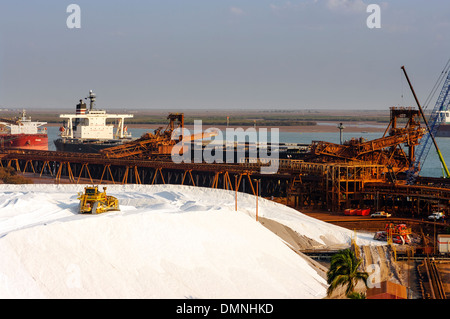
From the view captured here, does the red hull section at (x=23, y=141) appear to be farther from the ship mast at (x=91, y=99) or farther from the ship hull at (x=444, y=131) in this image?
the ship hull at (x=444, y=131)

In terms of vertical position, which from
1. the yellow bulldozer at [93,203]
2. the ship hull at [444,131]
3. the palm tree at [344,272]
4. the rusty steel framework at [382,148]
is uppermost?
the ship hull at [444,131]

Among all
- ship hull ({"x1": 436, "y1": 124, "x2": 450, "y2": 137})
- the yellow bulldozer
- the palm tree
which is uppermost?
ship hull ({"x1": 436, "y1": 124, "x2": 450, "y2": 137})

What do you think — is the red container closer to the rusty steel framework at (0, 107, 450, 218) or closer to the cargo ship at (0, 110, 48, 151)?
the rusty steel framework at (0, 107, 450, 218)

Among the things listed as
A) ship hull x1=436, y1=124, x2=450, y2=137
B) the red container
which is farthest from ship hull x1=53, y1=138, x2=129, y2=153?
ship hull x1=436, y1=124, x2=450, y2=137

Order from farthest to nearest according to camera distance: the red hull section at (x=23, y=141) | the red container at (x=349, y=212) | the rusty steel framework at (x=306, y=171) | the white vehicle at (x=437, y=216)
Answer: the red hull section at (x=23, y=141) → the rusty steel framework at (x=306, y=171) → the red container at (x=349, y=212) → the white vehicle at (x=437, y=216)

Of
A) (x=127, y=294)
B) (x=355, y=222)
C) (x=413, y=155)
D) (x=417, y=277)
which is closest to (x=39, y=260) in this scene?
(x=127, y=294)

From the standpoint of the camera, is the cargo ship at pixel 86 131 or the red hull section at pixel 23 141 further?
the red hull section at pixel 23 141

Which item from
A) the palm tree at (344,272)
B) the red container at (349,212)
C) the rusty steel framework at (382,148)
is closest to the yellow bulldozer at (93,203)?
the palm tree at (344,272)

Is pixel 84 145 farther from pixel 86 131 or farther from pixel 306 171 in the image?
pixel 306 171

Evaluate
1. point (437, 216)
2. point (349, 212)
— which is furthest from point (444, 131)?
point (437, 216)

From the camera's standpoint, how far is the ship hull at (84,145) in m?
106

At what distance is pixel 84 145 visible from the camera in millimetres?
Result: 108562

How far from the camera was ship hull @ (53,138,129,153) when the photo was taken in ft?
347
